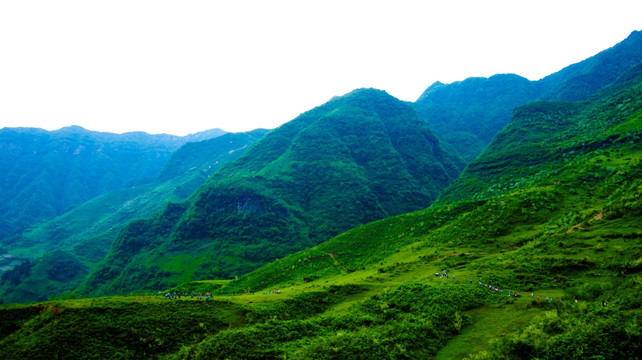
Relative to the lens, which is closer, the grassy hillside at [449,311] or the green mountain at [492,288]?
the green mountain at [492,288]

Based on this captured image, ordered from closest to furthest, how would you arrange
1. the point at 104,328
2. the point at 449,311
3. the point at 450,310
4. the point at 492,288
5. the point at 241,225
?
the point at 104,328
the point at 449,311
the point at 450,310
the point at 492,288
the point at 241,225

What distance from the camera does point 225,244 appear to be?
15188cm

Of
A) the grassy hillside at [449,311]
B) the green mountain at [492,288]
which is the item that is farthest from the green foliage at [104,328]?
the green mountain at [492,288]

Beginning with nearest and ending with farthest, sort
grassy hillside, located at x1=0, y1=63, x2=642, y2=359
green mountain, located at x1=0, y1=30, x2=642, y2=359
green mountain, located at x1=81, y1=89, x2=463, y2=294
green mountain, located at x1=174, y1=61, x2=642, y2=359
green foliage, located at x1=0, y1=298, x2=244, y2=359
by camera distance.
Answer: green mountain, located at x1=174, y1=61, x2=642, y2=359
grassy hillside, located at x1=0, y1=63, x2=642, y2=359
green mountain, located at x1=0, y1=30, x2=642, y2=359
green foliage, located at x1=0, y1=298, x2=244, y2=359
green mountain, located at x1=81, y1=89, x2=463, y2=294

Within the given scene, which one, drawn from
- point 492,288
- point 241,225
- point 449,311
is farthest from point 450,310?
point 241,225

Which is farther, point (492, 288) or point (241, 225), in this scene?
point (241, 225)

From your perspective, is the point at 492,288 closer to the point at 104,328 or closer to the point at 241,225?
the point at 104,328

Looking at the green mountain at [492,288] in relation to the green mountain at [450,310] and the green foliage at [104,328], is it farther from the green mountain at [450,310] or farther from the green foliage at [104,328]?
the green foliage at [104,328]

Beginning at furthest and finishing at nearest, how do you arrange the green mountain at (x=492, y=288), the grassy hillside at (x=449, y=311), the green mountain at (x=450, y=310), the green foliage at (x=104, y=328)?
the green foliage at (x=104, y=328), the green mountain at (x=450, y=310), the grassy hillside at (x=449, y=311), the green mountain at (x=492, y=288)

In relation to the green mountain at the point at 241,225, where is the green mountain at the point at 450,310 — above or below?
above

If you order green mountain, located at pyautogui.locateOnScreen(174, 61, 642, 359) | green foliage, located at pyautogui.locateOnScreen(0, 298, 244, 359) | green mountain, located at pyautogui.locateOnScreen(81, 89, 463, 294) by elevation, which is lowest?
green mountain, located at pyautogui.locateOnScreen(81, 89, 463, 294)

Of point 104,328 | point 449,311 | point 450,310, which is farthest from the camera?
point 450,310

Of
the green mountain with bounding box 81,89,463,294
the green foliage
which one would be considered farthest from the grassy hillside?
the green mountain with bounding box 81,89,463,294

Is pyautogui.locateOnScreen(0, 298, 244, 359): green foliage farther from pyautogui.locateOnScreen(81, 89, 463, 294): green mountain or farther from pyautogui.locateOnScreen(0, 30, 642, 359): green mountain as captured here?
pyautogui.locateOnScreen(81, 89, 463, 294): green mountain
